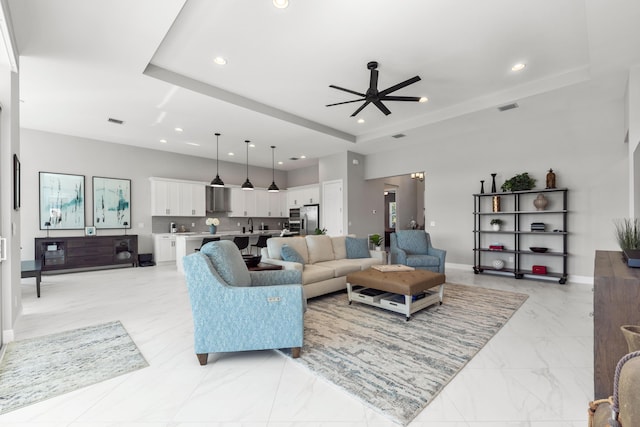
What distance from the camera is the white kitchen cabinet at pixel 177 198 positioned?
24.3 feet

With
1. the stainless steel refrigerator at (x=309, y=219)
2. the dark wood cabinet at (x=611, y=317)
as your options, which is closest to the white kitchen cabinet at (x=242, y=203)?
the stainless steel refrigerator at (x=309, y=219)

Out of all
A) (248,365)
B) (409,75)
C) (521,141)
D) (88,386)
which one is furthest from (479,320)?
(521,141)

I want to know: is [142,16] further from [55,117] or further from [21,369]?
[55,117]

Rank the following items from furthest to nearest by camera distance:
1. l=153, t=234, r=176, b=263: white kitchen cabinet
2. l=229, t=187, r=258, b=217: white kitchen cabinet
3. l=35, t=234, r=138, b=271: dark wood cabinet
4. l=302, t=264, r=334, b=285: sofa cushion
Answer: l=229, t=187, r=258, b=217: white kitchen cabinet
l=153, t=234, r=176, b=263: white kitchen cabinet
l=35, t=234, r=138, b=271: dark wood cabinet
l=302, t=264, r=334, b=285: sofa cushion

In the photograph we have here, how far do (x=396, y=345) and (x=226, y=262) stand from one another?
1.67 m

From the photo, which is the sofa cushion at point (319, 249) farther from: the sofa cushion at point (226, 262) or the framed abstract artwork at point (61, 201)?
the framed abstract artwork at point (61, 201)

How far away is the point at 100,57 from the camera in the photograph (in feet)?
10.9

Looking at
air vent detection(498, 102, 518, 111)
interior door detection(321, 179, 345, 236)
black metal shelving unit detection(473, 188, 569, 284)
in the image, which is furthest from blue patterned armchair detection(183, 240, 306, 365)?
interior door detection(321, 179, 345, 236)

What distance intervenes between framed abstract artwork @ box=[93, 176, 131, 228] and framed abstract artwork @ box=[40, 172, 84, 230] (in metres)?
0.27

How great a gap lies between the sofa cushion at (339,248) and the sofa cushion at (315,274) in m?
0.80

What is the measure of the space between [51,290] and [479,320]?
6.26 m

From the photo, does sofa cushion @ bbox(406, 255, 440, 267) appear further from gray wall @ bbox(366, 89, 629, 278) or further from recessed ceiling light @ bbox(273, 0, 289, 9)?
recessed ceiling light @ bbox(273, 0, 289, 9)

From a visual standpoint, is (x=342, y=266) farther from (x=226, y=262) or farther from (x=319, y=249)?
(x=226, y=262)

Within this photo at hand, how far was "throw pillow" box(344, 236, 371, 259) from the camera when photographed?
5.16 metres
